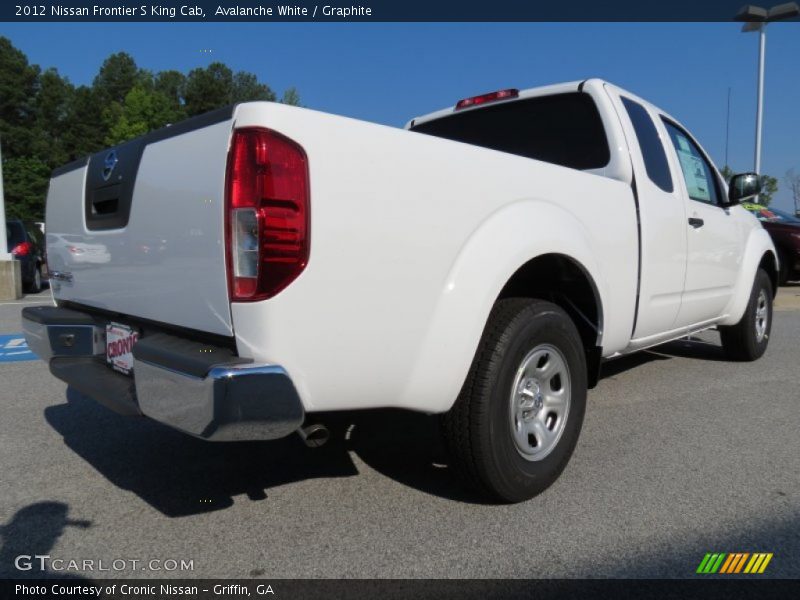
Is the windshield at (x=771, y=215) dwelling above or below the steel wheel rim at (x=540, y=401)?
above

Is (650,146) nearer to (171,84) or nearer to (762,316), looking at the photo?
(762,316)

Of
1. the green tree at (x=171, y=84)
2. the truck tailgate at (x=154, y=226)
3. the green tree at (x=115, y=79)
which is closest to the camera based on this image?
the truck tailgate at (x=154, y=226)

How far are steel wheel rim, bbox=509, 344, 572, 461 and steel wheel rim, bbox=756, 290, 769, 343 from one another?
3539 millimetres

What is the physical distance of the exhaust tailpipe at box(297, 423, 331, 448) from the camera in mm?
2111

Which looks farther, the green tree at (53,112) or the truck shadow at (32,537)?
the green tree at (53,112)

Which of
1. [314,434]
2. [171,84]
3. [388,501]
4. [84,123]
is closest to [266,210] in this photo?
[314,434]

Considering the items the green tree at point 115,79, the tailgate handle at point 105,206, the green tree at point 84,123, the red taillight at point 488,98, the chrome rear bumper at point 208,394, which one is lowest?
the chrome rear bumper at point 208,394

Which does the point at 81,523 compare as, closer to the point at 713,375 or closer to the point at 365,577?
the point at 365,577

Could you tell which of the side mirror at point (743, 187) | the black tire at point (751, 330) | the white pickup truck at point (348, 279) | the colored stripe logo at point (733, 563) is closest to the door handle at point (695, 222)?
the white pickup truck at point (348, 279)

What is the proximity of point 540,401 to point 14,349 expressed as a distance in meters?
5.68

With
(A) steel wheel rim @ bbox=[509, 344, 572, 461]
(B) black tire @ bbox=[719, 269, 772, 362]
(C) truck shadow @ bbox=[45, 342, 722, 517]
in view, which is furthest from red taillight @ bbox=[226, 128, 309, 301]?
(B) black tire @ bbox=[719, 269, 772, 362]

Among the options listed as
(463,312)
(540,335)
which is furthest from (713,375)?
(463,312)
